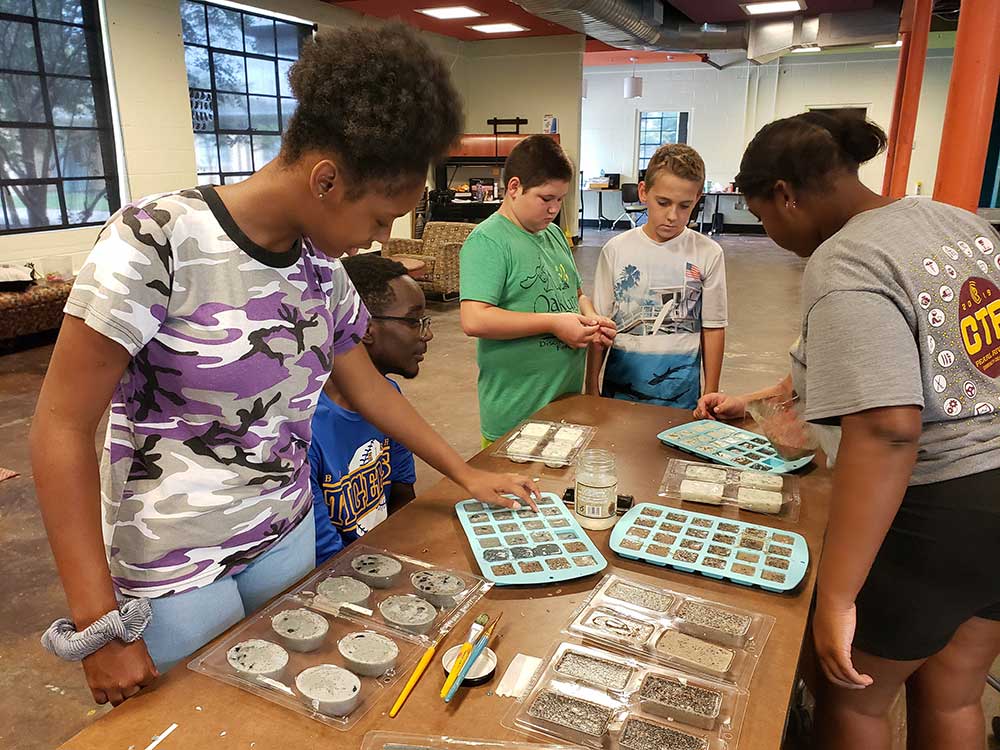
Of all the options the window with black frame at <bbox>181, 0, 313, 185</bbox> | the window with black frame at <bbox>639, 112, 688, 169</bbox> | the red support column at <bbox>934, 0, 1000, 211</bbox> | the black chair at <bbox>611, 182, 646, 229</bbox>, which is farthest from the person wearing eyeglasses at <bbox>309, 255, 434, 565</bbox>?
the window with black frame at <bbox>639, 112, 688, 169</bbox>

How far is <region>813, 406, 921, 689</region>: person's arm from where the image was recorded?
999 mm

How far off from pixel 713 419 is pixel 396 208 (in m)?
1.22

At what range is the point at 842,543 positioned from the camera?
3.50 feet

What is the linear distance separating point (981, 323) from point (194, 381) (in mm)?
1128

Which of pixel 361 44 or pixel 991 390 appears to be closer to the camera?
pixel 361 44

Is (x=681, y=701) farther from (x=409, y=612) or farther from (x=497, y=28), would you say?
(x=497, y=28)

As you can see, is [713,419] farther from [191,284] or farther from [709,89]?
[709,89]

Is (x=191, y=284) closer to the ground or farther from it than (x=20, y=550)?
farther from it

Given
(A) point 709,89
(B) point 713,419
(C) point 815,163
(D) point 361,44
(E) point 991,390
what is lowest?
(B) point 713,419

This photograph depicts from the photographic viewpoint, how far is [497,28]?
31.8ft

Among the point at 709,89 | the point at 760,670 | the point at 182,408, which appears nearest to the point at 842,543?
the point at 760,670

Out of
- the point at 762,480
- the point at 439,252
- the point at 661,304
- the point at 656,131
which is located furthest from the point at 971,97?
the point at 656,131

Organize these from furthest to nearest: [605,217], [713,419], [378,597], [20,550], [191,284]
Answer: [605,217], [20,550], [713,419], [378,597], [191,284]

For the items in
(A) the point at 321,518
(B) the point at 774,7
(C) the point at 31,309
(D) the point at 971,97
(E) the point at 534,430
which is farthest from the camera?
(B) the point at 774,7
